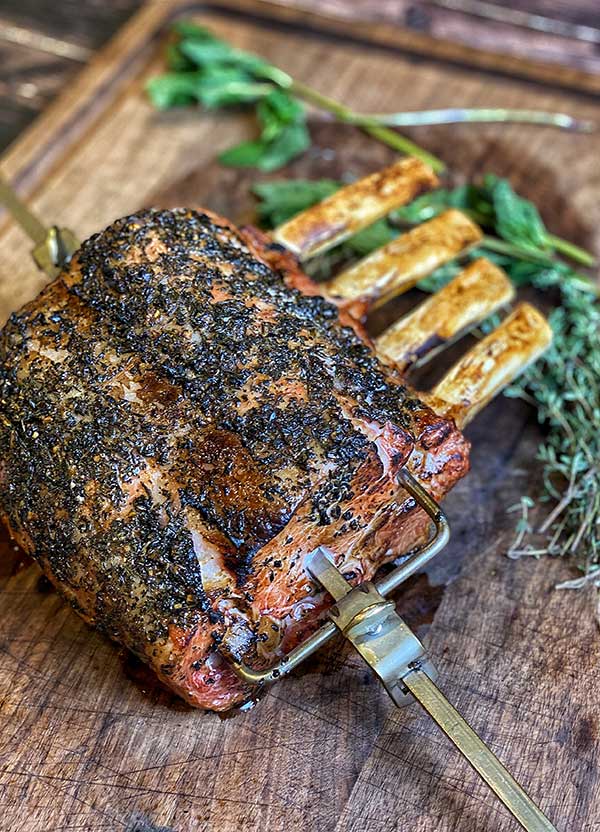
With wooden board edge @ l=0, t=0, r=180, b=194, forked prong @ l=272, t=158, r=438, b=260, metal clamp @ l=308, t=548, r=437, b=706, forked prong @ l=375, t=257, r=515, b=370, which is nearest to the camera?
metal clamp @ l=308, t=548, r=437, b=706

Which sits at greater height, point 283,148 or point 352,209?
point 283,148

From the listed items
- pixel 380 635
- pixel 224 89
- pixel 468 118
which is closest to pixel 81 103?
pixel 224 89

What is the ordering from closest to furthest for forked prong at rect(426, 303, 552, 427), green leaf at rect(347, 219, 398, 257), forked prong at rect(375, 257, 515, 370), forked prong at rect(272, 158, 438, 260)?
1. forked prong at rect(426, 303, 552, 427)
2. forked prong at rect(375, 257, 515, 370)
3. forked prong at rect(272, 158, 438, 260)
4. green leaf at rect(347, 219, 398, 257)

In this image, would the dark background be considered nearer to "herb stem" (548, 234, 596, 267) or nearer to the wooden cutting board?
"herb stem" (548, 234, 596, 267)

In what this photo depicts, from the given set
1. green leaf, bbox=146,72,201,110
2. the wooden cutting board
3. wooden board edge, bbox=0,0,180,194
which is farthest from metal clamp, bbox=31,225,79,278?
green leaf, bbox=146,72,201,110

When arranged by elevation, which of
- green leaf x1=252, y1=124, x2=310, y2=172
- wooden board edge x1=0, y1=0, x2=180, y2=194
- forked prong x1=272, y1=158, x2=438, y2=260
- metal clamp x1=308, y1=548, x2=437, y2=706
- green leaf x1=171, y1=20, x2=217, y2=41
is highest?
wooden board edge x1=0, y1=0, x2=180, y2=194

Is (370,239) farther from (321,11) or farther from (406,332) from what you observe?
(321,11)

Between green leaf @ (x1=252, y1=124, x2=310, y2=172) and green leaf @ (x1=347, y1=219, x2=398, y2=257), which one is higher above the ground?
green leaf @ (x1=252, y1=124, x2=310, y2=172)
